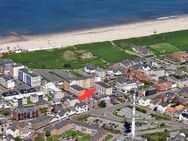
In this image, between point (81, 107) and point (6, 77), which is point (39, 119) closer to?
point (81, 107)

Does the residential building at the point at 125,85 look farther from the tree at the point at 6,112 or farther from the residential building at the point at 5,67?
the tree at the point at 6,112

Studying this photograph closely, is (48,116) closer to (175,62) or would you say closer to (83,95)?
(83,95)

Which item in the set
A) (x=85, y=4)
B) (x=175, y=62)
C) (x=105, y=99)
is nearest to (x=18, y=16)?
(x=85, y=4)

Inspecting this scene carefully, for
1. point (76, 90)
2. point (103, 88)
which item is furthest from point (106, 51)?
point (76, 90)

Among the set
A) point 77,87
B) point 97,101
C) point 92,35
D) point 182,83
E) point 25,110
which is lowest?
point 25,110

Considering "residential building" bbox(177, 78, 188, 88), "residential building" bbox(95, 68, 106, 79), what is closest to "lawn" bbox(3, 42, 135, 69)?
"residential building" bbox(95, 68, 106, 79)

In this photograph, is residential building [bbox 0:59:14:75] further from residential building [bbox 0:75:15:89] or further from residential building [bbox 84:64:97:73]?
residential building [bbox 84:64:97:73]
